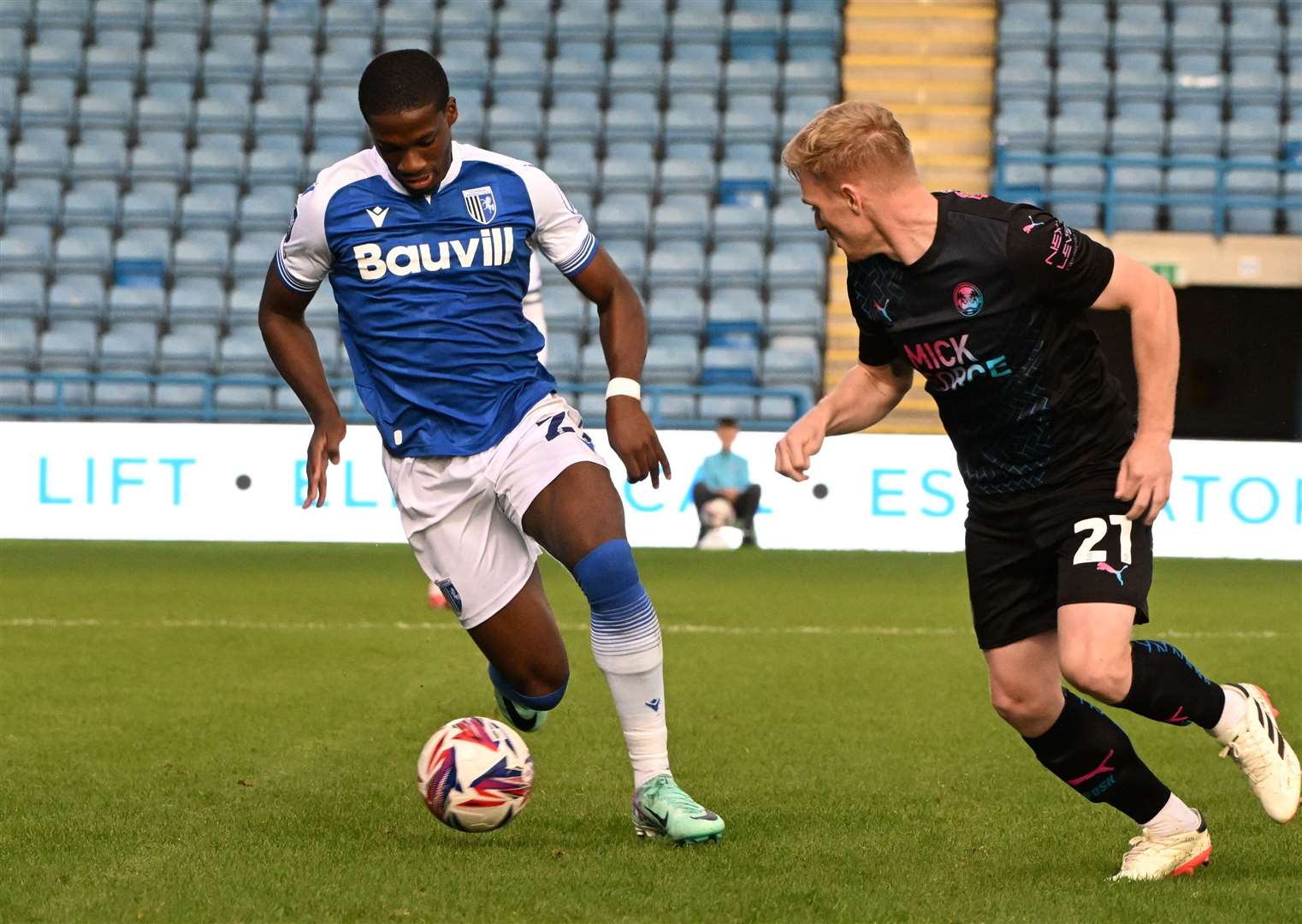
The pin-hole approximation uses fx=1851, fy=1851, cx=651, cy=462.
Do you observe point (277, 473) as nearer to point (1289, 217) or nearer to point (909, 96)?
point (909, 96)

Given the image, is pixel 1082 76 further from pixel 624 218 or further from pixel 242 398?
pixel 242 398

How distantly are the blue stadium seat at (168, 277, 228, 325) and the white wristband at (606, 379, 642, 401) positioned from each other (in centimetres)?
1495

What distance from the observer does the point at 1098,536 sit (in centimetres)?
402

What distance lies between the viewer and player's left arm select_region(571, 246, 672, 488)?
466 centimetres

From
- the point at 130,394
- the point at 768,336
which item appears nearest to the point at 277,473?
the point at 130,394

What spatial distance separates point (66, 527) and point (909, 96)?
10956 millimetres

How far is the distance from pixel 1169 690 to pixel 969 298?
98cm

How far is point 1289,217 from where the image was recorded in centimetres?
1931

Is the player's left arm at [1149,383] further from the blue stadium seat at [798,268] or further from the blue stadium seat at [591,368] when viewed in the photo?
the blue stadium seat at [798,268]

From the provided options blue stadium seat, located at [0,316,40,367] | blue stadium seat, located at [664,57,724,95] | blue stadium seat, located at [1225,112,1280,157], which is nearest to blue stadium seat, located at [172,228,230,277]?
blue stadium seat, located at [0,316,40,367]

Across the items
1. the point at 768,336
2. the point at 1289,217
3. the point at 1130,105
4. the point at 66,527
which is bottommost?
the point at 66,527

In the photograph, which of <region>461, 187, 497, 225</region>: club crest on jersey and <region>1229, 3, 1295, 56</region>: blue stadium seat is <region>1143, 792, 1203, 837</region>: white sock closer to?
<region>461, 187, 497, 225</region>: club crest on jersey

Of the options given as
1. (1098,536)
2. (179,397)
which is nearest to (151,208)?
(179,397)

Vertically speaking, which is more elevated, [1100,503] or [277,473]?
[1100,503]
